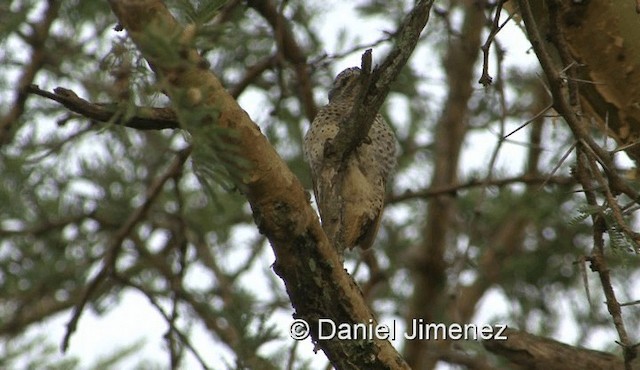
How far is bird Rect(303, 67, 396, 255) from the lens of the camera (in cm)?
295

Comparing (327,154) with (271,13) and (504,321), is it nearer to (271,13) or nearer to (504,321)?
(271,13)

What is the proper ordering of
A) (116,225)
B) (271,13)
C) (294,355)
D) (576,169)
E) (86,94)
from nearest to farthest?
(576,169), (294,355), (271,13), (116,225), (86,94)

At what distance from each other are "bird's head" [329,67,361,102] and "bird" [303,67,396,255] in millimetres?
→ 141

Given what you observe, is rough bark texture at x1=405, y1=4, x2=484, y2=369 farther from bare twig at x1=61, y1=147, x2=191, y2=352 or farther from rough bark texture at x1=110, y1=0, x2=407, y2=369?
rough bark texture at x1=110, y1=0, x2=407, y2=369

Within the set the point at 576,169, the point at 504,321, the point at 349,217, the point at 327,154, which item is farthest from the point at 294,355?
the point at 504,321

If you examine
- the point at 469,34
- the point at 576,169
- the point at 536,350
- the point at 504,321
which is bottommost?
the point at 536,350

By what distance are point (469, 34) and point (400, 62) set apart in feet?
10.1

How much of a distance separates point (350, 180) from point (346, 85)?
73 cm

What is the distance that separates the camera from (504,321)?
5.29 metres

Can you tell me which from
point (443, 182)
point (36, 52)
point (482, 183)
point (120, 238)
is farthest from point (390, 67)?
point (443, 182)

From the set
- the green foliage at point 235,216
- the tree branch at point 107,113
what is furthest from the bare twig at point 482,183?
the tree branch at point 107,113

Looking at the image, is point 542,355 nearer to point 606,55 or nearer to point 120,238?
point 606,55

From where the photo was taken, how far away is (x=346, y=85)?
11.8 ft

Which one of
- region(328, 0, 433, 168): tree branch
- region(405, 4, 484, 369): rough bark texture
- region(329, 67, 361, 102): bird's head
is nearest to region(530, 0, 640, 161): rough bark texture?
region(328, 0, 433, 168): tree branch
